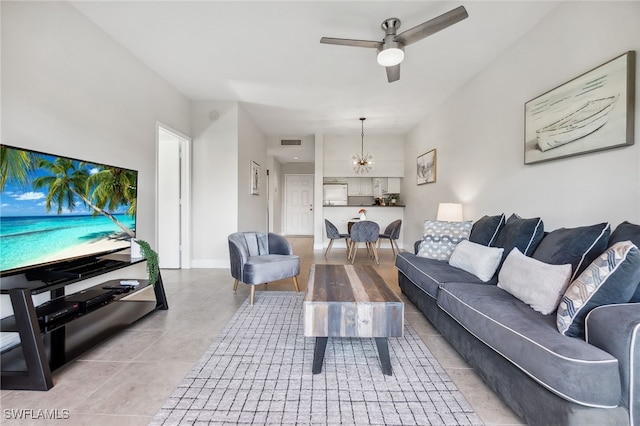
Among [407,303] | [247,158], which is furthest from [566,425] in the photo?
[247,158]

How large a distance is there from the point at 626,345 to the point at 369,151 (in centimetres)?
607

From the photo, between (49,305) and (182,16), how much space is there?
98.5 inches

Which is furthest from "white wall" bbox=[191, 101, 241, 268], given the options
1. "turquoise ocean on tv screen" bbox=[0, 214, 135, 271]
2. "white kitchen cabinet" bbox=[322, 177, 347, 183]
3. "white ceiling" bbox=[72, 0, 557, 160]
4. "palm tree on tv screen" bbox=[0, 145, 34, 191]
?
"white kitchen cabinet" bbox=[322, 177, 347, 183]

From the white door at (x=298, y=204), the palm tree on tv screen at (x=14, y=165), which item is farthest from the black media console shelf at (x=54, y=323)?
the white door at (x=298, y=204)

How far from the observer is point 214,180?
450 cm

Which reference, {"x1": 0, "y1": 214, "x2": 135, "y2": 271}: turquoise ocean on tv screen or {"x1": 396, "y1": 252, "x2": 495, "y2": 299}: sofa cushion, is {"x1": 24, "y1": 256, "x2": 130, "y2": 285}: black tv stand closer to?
{"x1": 0, "y1": 214, "x2": 135, "y2": 271}: turquoise ocean on tv screen

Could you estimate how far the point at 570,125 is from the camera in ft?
7.06

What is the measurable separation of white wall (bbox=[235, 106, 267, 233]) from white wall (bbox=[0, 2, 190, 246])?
140 cm

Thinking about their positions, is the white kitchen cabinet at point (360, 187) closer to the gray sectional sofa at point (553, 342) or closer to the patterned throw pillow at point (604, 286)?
the gray sectional sofa at point (553, 342)

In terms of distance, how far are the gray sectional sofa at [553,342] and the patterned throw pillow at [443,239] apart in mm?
766

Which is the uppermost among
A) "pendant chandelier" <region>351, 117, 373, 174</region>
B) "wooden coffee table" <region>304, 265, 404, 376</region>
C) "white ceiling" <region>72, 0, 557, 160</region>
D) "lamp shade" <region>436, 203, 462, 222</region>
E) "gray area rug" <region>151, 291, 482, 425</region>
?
"white ceiling" <region>72, 0, 557, 160</region>

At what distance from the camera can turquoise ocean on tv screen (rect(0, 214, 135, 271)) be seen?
161 centimetres

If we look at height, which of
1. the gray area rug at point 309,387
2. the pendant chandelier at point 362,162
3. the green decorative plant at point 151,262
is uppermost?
the pendant chandelier at point 362,162

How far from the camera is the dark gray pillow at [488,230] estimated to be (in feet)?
8.36
